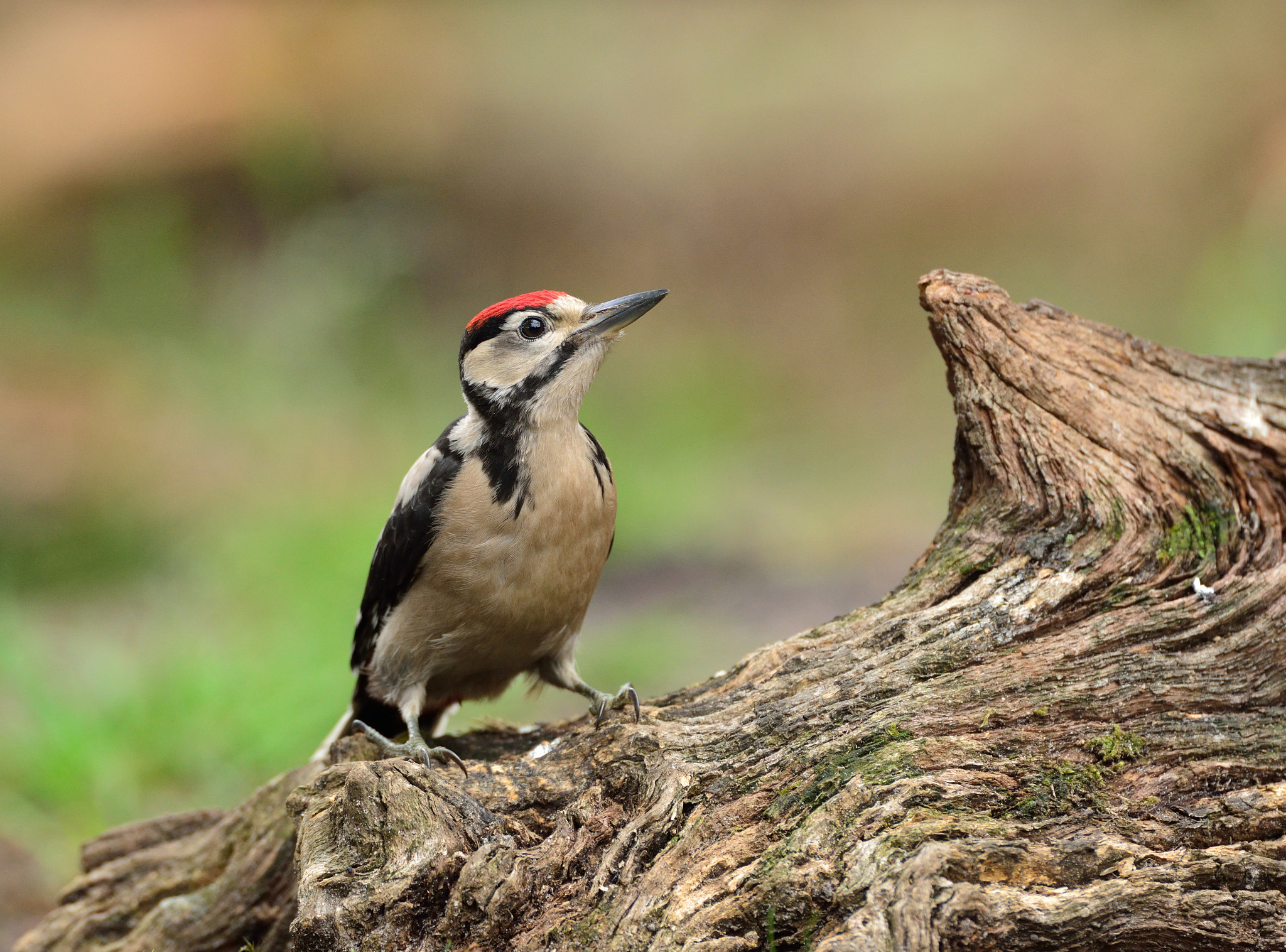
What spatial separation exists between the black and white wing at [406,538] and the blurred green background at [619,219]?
15.4 feet

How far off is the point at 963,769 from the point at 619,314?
1.78 m

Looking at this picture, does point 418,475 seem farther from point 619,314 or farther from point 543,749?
point 543,749

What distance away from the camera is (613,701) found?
3.39 m

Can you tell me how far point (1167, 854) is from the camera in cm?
232

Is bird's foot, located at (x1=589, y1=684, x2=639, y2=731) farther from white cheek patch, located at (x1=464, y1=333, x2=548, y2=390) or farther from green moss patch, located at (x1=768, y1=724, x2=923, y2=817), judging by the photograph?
white cheek patch, located at (x1=464, y1=333, x2=548, y2=390)

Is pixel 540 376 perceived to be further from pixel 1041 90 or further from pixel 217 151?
pixel 1041 90

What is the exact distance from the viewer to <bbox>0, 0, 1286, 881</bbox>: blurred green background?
9.20m

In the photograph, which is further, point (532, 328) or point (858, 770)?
point (532, 328)

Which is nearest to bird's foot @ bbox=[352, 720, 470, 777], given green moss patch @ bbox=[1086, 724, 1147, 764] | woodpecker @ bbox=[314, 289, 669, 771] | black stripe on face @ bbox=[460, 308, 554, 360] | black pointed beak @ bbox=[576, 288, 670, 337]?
woodpecker @ bbox=[314, 289, 669, 771]

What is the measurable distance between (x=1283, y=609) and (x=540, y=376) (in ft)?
7.04

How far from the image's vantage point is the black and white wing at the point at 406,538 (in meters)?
3.49

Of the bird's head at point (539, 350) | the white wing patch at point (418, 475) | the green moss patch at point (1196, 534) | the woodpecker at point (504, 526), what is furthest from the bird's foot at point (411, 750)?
the green moss patch at point (1196, 534)

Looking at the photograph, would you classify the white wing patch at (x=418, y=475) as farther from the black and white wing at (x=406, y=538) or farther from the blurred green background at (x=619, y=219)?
the blurred green background at (x=619, y=219)

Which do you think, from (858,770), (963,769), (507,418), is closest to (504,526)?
(507,418)
